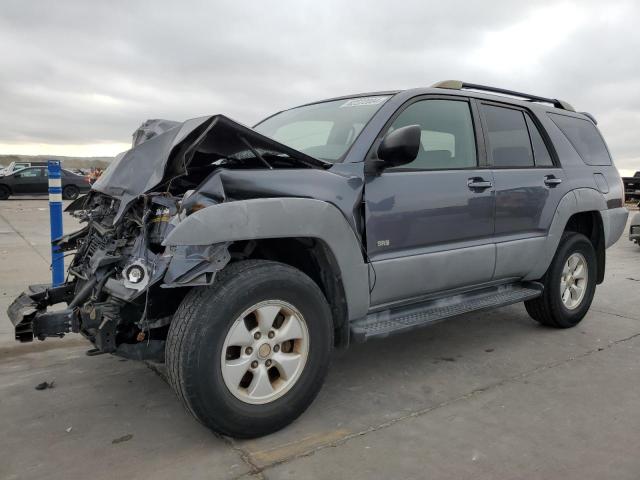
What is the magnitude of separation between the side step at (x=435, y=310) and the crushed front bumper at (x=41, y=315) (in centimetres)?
157

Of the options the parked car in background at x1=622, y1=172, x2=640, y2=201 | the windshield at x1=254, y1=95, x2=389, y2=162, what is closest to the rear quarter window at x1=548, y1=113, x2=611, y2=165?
the windshield at x1=254, y1=95, x2=389, y2=162

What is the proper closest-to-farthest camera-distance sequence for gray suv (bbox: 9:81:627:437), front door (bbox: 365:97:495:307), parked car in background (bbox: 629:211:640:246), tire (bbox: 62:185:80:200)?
gray suv (bbox: 9:81:627:437), front door (bbox: 365:97:495:307), parked car in background (bbox: 629:211:640:246), tire (bbox: 62:185:80:200)

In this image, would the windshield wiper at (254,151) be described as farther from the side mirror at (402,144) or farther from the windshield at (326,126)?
the side mirror at (402,144)

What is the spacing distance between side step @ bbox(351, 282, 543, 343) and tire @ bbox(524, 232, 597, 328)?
0.77ft

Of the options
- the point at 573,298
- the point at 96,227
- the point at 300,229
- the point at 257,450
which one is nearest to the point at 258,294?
the point at 300,229

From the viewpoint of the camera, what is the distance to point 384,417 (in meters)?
3.07

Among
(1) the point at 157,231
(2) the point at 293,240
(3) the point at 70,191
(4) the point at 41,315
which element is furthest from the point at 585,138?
(3) the point at 70,191

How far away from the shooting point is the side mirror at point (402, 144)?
3.01m

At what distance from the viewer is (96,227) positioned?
327 centimetres

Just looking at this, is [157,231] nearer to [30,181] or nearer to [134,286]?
[134,286]

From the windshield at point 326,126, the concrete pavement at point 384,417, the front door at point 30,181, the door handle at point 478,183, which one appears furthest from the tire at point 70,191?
the door handle at point 478,183

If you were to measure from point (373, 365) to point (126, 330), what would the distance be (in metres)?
1.80

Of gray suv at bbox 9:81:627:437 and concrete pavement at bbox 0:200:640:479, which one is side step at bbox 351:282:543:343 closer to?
gray suv at bbox 9:81:627:437

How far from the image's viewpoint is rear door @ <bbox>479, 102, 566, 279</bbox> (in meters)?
4.03
